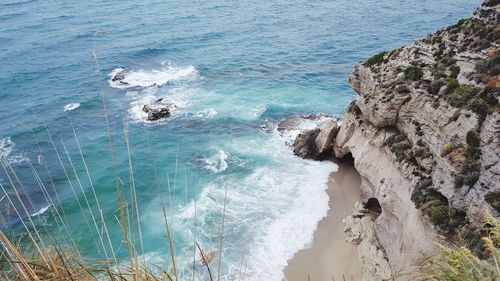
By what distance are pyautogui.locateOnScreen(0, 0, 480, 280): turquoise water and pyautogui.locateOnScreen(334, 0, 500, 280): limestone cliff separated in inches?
203

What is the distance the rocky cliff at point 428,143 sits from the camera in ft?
49.0

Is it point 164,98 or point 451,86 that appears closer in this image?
point 451,86

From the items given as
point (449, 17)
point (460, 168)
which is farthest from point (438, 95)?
point (449, 17)

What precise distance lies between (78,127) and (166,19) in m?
40.0

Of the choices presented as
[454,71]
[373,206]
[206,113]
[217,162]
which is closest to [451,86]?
[454,71]

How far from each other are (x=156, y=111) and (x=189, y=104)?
4.14 m

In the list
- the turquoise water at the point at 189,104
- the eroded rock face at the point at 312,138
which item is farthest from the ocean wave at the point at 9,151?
the eroded rock face at the point at 312,138

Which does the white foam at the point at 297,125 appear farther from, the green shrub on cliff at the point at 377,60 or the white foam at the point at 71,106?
the white foam at the point at 71,106

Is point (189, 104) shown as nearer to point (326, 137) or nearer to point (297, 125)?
point (297, 125)

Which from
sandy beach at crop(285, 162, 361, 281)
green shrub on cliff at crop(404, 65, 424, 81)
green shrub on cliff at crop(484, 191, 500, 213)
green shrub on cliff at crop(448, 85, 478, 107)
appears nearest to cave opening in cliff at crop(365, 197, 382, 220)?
sandy beach at crop(285, 162, 361, 281)

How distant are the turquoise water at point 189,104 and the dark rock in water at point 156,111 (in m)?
0.93

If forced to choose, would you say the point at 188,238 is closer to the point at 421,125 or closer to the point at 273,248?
the point at 273,248

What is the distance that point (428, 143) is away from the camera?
59.8ft

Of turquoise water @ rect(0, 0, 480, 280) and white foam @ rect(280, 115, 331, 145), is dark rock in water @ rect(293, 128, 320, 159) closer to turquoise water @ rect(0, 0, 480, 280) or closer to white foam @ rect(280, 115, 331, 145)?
turquoise water @ rect(0, 0, 480, 280)
